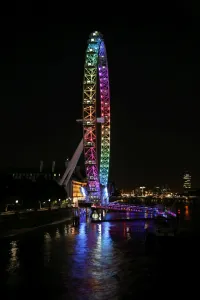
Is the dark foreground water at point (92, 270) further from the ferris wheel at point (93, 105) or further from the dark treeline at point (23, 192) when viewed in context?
the ferris wheel at point (93, 105)

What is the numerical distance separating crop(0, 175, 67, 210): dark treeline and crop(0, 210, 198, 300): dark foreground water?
21.4 metres

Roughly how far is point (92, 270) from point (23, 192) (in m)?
42.2

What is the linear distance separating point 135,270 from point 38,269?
4530mm

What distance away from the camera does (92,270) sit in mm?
21125

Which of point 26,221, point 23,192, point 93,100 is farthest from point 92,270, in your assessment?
point 93,100

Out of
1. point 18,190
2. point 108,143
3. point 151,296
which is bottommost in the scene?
point 151,296

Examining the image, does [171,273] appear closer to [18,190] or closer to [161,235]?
[161,235]

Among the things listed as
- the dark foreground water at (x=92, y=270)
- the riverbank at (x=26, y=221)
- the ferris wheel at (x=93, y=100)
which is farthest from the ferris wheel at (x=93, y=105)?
the dark foreground water at (x=92, y=270)

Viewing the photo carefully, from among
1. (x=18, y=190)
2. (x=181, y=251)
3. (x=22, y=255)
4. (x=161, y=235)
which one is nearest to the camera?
(x=22, y=255)

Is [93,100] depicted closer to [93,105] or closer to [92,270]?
[93,105]

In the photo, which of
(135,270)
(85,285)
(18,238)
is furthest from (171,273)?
(18,238)

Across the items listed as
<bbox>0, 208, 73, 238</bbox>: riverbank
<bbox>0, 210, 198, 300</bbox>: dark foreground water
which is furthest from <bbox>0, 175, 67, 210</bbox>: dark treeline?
<bbox>0, 210, 198, 300</bbox>: dark foreground water

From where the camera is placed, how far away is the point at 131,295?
52.0 feet

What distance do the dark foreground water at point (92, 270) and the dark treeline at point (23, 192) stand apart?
2139 centimetres
